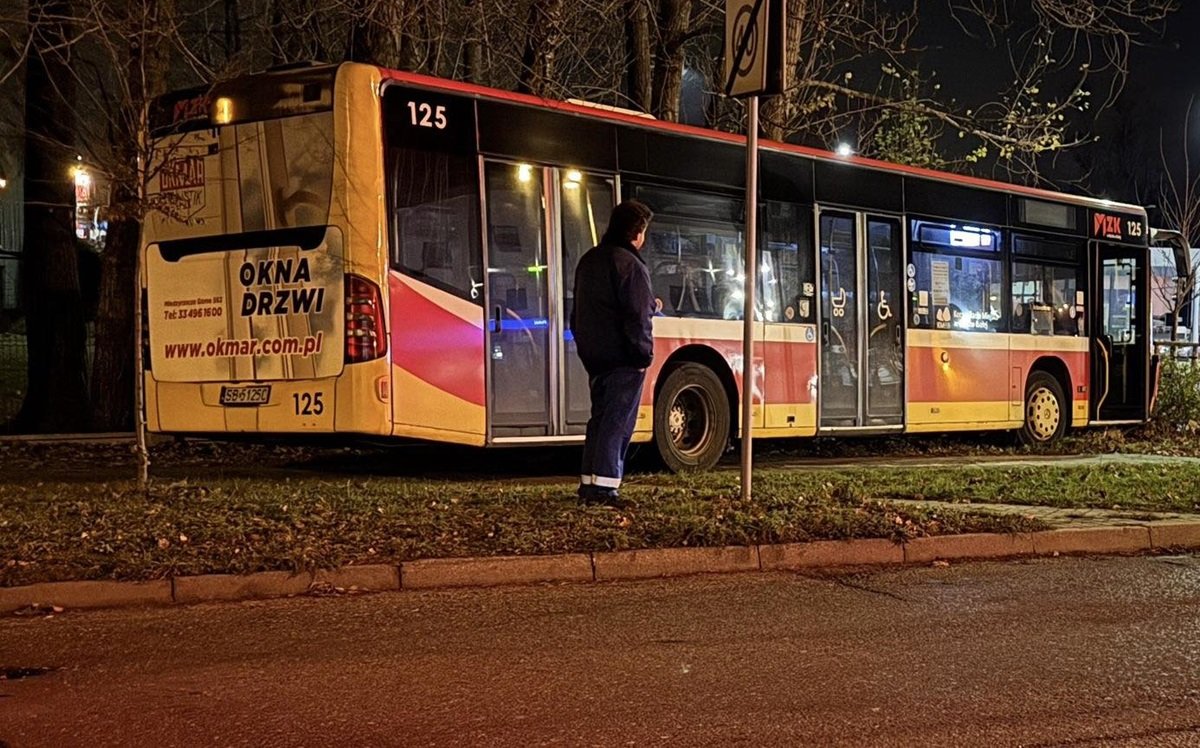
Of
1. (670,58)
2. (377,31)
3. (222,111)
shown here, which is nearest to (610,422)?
(222,111)

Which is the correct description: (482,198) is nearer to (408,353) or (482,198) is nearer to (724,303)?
(408,353)

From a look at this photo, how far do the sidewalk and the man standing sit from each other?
1.22 meters

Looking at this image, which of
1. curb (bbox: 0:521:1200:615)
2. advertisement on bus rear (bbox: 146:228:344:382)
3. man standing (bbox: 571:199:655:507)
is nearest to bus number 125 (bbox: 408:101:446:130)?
advertisement on bus rear (bbox: 146:228:344:382)

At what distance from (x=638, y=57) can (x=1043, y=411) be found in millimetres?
7894

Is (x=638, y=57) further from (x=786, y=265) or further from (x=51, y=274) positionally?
(x=51, y=274)

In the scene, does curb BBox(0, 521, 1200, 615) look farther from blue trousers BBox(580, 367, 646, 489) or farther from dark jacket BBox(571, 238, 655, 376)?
dark jacket BBox(571, 238, 655, 376)

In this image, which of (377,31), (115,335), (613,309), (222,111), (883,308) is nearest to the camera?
(613,309)

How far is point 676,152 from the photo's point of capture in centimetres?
1108

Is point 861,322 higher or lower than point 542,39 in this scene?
lower

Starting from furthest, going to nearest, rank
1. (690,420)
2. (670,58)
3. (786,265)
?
(670,58) → (786,265) → (690,420)

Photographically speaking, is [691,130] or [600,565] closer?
[600,565]

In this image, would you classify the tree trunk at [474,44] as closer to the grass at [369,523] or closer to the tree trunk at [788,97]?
the tree trunk at [788,97]

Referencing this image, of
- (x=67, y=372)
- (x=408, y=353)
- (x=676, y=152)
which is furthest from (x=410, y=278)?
(x=67, y=372)

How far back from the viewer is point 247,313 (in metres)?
9.20
